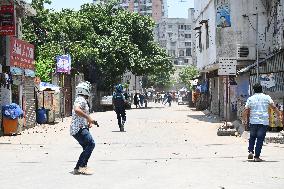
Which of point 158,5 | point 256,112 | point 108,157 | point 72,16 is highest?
point 158,5

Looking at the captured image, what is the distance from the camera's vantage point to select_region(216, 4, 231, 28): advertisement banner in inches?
1025

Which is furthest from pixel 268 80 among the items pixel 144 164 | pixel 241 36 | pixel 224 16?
pixel 144 164

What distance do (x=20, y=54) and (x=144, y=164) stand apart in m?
12.4

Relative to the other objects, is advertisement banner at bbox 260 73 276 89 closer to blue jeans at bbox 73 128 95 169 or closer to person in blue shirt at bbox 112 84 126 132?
person in blue shirt at bbox 112 84 126 132

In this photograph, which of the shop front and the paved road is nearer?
the paved road

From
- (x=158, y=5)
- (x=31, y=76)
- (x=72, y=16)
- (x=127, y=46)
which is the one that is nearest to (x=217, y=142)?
(x=31, y=76)

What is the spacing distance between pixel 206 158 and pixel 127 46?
35748mm

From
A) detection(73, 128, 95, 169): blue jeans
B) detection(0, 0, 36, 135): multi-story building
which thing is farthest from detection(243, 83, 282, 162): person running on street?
detection(0, 0, 36, 135): multi-story building

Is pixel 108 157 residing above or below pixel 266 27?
below

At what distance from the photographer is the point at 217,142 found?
1591 centimetres

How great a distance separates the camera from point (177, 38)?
454 ft

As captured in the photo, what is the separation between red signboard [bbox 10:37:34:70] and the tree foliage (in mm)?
18725

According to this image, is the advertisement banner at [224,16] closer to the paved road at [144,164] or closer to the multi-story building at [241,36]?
the multi-story building at [241,36]

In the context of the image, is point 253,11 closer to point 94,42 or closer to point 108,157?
point 108,157
